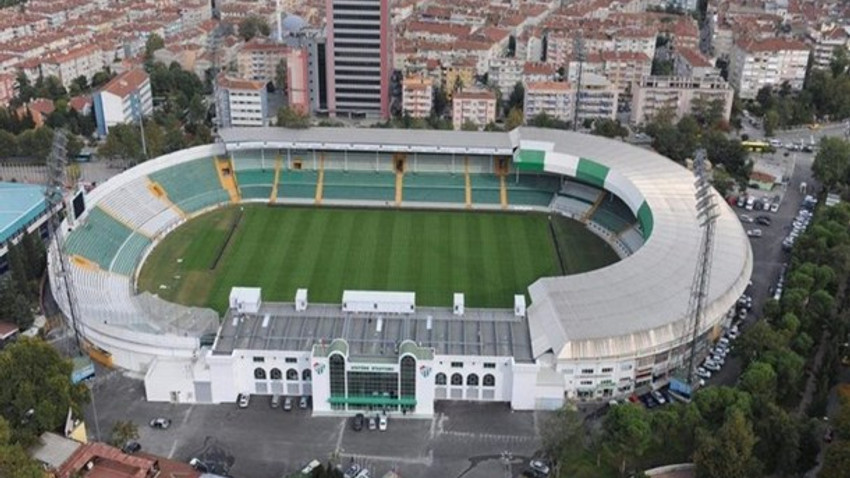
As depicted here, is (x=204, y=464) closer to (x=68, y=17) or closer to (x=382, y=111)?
(x=382, y=111)

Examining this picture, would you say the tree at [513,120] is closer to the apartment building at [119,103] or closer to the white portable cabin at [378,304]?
the apartment building at [119,103]

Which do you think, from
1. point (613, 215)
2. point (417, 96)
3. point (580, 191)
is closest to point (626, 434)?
point (613, 215)

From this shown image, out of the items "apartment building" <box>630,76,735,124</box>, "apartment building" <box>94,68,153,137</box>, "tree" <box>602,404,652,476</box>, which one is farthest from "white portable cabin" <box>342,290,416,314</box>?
"apartment building" <box>630,76,735,124</box>

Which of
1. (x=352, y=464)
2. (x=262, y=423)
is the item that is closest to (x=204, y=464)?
(x=262, y=423)

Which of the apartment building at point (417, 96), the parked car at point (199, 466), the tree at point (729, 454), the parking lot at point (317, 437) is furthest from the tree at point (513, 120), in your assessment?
the parked car at point (199, 466)

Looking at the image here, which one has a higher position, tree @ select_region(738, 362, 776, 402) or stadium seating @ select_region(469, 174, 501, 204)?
tree @ select_region(738, 362, 776, 402)

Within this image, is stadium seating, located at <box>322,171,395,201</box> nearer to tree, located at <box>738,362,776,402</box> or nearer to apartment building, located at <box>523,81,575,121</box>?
apartment building, located at <box>523,81,575,121</box>
